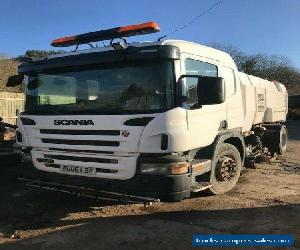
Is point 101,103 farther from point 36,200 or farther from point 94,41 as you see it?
point 36,200

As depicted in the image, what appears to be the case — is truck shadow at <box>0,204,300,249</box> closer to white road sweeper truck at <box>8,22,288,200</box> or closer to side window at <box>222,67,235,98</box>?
white road sweeper truck at <box>8,22,288,200</box>

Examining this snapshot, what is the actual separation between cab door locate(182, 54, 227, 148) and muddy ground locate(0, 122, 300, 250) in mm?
1172

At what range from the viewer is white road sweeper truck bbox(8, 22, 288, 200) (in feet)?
19.7

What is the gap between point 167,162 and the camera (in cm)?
594

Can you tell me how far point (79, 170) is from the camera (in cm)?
660

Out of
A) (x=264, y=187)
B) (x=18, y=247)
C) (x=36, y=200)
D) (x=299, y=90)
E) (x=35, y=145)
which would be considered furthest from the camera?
(x=299, y=90)

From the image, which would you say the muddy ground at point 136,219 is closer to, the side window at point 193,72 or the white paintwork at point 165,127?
the white paintwork at point 165,127

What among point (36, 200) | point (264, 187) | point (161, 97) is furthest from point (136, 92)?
point (264, 187)

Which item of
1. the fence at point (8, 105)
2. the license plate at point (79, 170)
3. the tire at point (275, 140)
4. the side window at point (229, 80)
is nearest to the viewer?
the license plate at point (79, 170)

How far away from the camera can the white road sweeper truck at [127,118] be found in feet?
19.7

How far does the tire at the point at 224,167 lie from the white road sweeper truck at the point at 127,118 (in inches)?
1.0

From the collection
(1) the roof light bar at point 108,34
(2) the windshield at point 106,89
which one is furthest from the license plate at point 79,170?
(1) the roof light bar at point 108,34

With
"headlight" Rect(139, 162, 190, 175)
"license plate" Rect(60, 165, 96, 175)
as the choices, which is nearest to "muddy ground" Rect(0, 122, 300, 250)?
"license plate" Rect(60, 165, 96, 175)

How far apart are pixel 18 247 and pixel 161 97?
2673 mm
